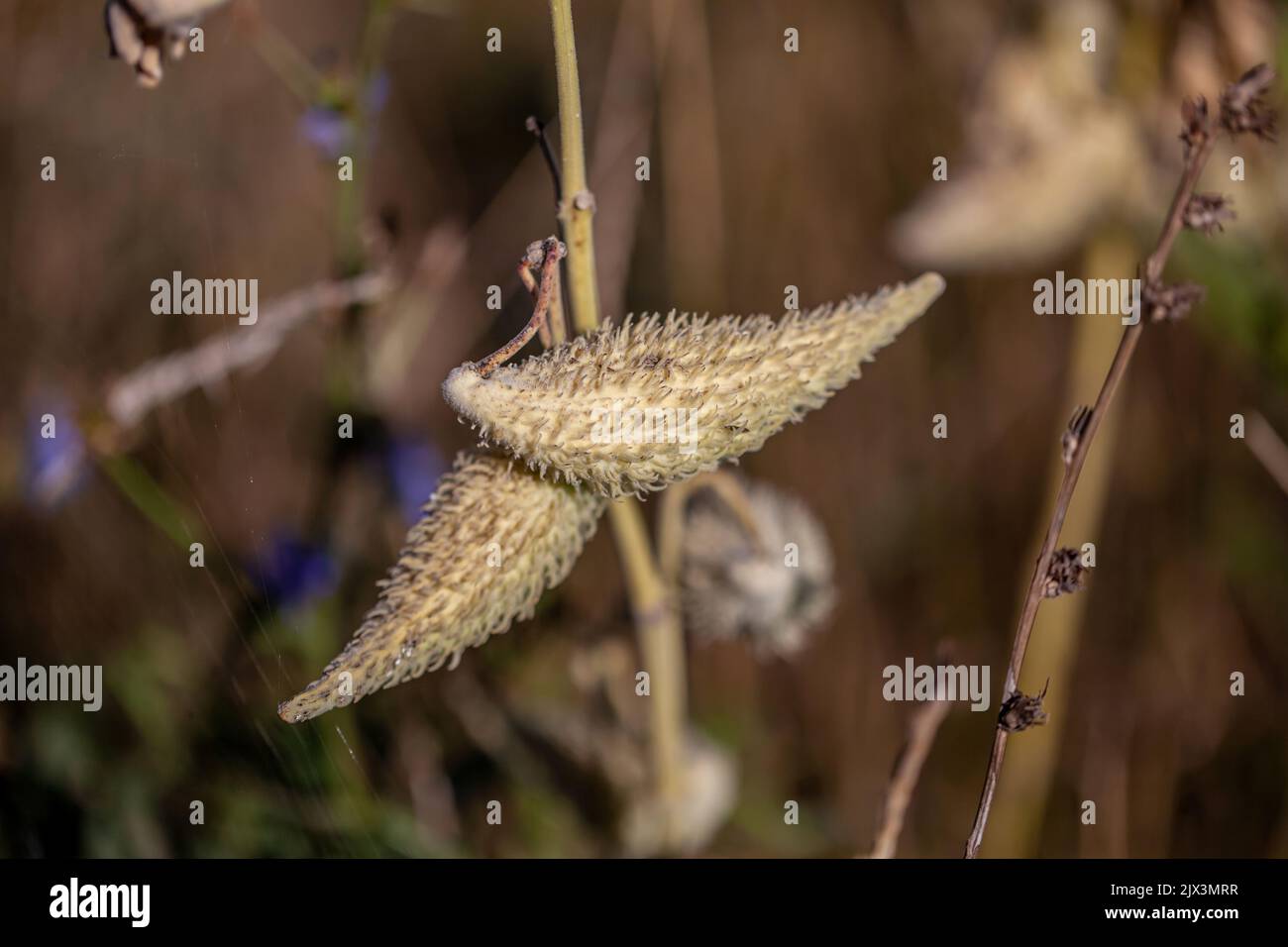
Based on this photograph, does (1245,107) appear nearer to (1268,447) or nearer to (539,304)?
(539,304)

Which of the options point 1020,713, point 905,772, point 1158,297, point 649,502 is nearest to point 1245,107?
point 1158,297

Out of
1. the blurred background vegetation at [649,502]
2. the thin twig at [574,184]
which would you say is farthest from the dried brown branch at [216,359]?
the thin twig at [574,184]

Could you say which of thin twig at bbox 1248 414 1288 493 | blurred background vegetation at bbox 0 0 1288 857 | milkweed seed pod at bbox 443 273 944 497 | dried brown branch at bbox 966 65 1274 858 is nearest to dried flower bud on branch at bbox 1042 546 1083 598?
dried brown branch at bbox 966 65 1274 858

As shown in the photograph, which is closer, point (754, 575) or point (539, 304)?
point (539, 304)

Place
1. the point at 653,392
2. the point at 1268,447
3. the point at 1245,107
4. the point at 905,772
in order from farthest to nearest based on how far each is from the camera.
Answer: the point at 1268,447 < the point at 905,772 < the point at 1245,107 < the point at 653,392

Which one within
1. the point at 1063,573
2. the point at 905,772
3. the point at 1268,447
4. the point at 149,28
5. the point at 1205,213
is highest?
the point at 149,28

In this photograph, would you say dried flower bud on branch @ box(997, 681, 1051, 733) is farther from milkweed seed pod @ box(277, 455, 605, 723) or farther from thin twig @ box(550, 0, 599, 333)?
thin twig @ box(550, 0, 599, 333)
